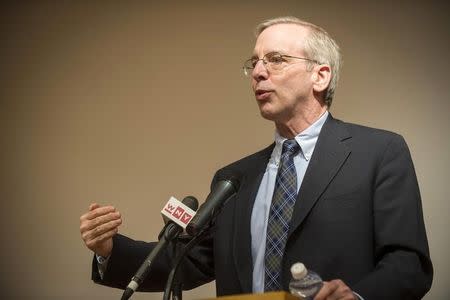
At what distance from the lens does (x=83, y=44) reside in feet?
10.6

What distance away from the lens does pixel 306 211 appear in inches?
76.4

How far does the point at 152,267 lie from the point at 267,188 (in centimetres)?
47

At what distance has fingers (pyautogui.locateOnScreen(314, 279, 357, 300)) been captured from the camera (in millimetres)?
1510

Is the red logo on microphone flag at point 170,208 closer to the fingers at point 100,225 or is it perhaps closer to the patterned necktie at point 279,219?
the fingers at point 100,225

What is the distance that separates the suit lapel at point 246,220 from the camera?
201 cm

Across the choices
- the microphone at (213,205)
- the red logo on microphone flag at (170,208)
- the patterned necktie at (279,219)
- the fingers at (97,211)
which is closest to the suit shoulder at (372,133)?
the patterned necktie at (279,219)

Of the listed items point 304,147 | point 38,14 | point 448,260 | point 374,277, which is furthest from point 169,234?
point 38,14

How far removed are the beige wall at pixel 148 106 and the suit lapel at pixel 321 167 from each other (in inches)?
34.5

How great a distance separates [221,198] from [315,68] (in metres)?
0.79

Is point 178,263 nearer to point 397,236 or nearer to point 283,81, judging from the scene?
point 397,236

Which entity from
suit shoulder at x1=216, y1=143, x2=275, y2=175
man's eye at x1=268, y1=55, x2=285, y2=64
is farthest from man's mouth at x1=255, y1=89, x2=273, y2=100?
suit shoulder at x1=216, y1=143, x2=275, y2=175

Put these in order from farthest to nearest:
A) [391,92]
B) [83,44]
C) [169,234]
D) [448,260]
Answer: [83,44] < [391,92] < [448,260] < [169,234]

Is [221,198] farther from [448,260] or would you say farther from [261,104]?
[448,260]

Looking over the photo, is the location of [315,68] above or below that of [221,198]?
above
